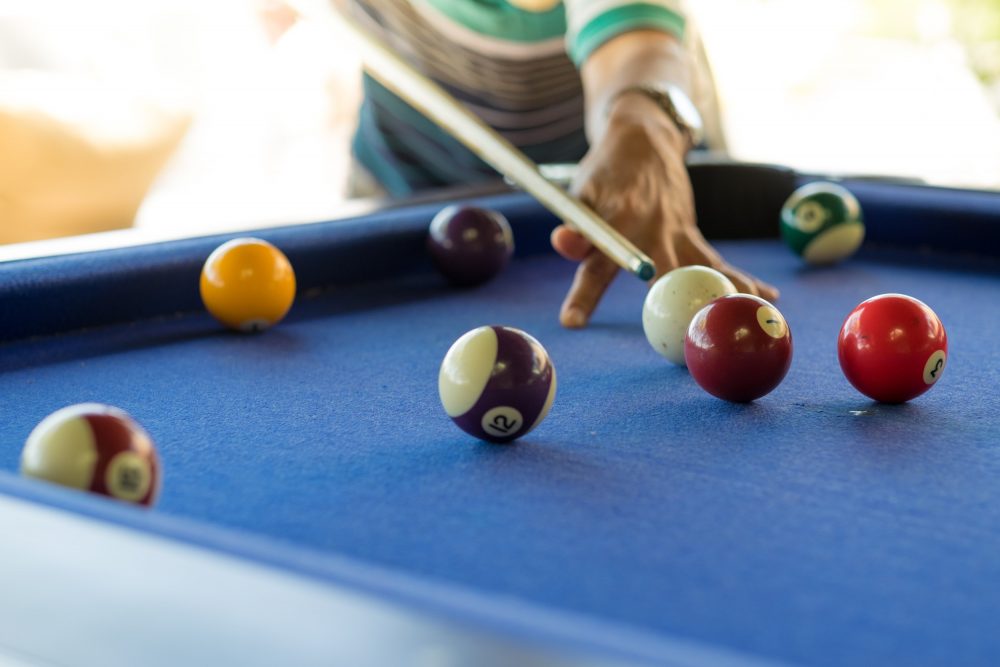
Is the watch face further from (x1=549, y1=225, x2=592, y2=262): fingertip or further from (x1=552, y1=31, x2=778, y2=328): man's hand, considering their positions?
(x1=549, y1=225, x2=592, y2=262): fingertip

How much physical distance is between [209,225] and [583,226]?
75 cm

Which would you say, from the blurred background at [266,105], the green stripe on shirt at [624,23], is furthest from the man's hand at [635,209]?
the blurred background at [266,105]

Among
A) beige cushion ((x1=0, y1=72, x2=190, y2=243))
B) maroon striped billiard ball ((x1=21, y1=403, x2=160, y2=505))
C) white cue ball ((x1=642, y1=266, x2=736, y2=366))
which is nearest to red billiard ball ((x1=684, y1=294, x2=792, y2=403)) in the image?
white cue ball ((x1=642, y1=266, x2=736, y2=366))

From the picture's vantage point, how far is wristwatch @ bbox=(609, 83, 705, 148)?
2453 millimetres

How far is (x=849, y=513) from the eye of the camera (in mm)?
1114

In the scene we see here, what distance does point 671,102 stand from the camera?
8.07 feet

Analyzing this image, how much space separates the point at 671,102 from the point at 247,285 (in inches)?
40.7

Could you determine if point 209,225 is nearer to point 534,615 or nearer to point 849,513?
point 849,513

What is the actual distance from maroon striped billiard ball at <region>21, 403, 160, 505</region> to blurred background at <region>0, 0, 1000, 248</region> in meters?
1.01

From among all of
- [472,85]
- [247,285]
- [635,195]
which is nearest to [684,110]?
[635,195]

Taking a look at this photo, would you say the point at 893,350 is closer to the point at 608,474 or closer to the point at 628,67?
the point at 608,474

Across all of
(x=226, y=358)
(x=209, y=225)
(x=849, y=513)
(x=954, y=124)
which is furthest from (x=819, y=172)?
(x=954, y=124)

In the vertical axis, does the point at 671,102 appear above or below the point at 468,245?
above

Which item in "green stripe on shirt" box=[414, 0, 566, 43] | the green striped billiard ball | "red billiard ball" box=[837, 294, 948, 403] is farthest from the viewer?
"green stripe on shirt" box=[414, 0, 566, 43]
